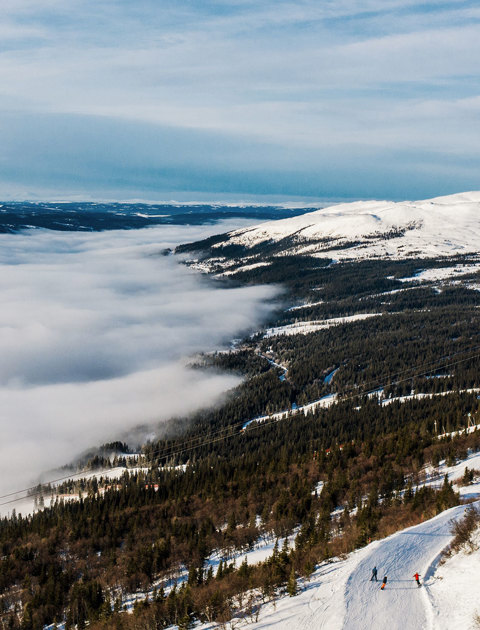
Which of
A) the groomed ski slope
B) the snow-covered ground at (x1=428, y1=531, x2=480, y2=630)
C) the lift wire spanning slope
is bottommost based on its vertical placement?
the lift wire spanning slope

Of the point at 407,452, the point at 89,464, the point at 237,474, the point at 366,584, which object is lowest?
the point at 89,464

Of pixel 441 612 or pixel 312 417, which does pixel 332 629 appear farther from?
pixel 312 417

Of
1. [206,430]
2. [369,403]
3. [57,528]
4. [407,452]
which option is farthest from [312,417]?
[57,528]

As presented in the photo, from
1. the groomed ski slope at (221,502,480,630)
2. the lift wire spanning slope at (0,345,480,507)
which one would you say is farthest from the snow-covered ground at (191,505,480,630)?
the lift wire spanning slope at (0,345,480,507)

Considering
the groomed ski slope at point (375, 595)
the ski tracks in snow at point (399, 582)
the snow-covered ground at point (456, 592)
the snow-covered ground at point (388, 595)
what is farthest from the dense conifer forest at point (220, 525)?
the snow-covered ground at point (456, 592)

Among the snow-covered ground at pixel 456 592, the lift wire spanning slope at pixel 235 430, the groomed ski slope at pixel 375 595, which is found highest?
the snow-covered ground at pixel 456 592

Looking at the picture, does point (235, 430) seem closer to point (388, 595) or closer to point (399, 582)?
point (399, 582)

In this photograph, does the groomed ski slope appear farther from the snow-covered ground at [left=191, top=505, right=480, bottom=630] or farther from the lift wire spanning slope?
the lift wire spanning slope

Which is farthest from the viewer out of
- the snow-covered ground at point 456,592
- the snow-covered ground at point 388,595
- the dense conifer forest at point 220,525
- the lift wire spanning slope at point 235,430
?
the lift wire spanning slope at point 235,430

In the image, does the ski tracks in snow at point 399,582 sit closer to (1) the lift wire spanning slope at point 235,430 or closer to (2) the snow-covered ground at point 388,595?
(2) the snow-covered ground at point 388,595
